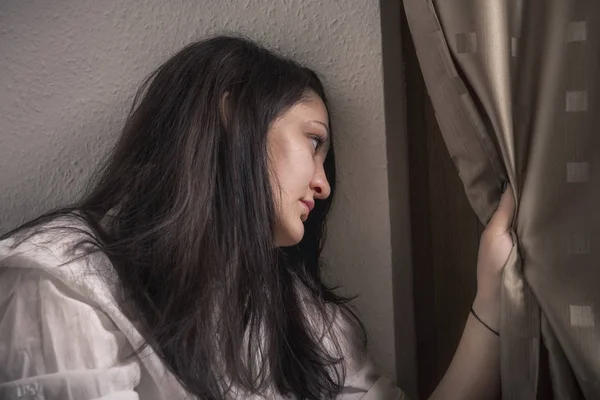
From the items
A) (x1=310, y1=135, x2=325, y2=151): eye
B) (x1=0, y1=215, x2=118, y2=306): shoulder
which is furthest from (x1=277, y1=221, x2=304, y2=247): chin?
(x1=0, y1=215, x2=118, y2=306): shoulder

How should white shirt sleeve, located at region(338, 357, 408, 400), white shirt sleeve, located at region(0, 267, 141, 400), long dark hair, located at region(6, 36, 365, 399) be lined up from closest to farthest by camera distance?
white shirt sleeve, located at region(0, 267, 141, 400), long dark hair, located at region(6, 36, 365, 399), white shirt sleeve, located at region(338, 357, 408, 400)

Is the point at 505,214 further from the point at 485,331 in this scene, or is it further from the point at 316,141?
the point at 316,141

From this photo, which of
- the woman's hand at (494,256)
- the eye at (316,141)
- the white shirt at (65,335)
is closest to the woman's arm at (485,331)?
the woman's hand at (494,256)

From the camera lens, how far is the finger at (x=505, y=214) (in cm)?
103

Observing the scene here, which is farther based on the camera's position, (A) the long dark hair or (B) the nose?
(B) the nose

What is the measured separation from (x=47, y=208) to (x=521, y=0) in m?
0.90

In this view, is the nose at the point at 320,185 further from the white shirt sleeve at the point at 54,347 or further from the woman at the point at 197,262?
the white shirt sleeve at the point at 54,347

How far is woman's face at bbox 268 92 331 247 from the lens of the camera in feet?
3.64

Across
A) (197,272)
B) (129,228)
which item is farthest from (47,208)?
(197,272)

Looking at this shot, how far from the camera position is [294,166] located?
3.66 ft

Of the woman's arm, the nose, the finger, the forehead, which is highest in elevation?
the forehead

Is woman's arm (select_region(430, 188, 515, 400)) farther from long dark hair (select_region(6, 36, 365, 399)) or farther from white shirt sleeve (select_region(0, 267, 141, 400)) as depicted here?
white shirt sleeve (select_region(0, 267, 141, 400))

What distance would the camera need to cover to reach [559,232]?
98cm

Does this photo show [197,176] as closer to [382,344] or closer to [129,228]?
[129,228]
